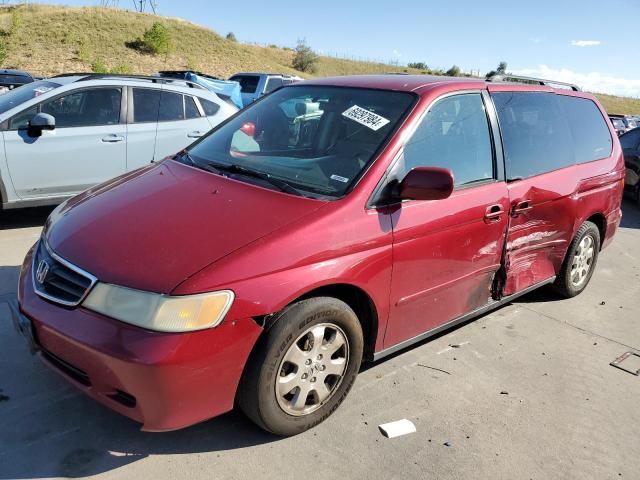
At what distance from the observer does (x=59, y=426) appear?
2.67 m

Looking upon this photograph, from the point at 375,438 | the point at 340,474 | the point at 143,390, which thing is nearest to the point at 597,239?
the point at 375,438

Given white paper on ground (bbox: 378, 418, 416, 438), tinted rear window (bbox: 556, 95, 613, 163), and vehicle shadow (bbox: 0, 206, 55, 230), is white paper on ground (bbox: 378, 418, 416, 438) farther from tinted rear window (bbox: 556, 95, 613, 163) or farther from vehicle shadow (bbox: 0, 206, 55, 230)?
vehicle shadow (bbox: 0, 206, 55, 230)

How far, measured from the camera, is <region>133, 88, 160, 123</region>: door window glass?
634 centimetres

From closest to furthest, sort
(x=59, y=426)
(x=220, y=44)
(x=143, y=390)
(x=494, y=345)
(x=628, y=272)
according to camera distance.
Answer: (x=143, y=390)
(x=59, y=426)
(x=494, y=345)
(x=628, y=272)
(x=220, y=44)

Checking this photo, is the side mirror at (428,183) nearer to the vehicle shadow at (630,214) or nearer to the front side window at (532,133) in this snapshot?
the front side window at (532,133)

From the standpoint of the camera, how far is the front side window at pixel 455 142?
10.1ft

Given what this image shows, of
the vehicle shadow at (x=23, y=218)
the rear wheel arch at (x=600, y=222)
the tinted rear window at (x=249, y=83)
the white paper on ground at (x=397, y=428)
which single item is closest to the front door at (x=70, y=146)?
the vehicle shadow at (x=23, y=218)

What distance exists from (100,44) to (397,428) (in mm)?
46710

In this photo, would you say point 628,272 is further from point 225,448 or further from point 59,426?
point 59,426

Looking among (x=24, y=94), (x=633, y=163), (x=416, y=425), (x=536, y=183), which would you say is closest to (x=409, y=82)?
(x=536, y=183)

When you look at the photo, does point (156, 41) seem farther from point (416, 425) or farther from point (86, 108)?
point (416, 425)

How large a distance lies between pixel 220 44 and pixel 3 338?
54.7 m

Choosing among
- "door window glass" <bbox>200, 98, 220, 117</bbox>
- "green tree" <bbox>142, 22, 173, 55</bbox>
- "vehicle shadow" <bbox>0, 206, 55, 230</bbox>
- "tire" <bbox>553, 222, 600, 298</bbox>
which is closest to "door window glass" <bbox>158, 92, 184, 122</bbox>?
"door window glass" <bbox>200, 98, 220, 117</bbox>

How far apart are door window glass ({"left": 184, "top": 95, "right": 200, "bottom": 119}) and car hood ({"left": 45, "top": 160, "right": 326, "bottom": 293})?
12.5ft
